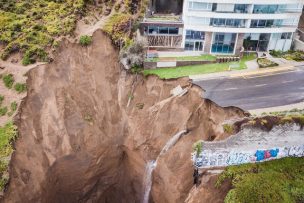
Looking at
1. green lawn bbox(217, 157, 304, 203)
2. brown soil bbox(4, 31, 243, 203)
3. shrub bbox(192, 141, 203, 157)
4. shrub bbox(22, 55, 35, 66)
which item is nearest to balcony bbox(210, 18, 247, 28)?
brown soil bbox(4, 31, 243, 203)

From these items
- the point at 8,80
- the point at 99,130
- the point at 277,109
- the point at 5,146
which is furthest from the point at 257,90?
the point at 8,80

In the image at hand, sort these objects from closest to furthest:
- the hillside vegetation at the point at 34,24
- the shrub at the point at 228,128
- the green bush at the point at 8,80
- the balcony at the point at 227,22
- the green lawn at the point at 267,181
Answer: the green lawn at the point at 267,181 < the shrub at the point at 228,128 < the green bush at the point at 8,80 < the hillside vegetation at the point at 34,24 < the balcony at the point at 227,22

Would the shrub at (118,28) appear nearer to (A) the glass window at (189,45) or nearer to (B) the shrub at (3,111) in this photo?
(A) the glass window at (189,45)

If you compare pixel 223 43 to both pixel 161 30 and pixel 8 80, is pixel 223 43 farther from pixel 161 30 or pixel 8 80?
pixel 8 80

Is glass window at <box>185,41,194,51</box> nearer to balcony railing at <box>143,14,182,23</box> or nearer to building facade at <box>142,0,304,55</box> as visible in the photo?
building facade at <box>142,0,304,55</box>

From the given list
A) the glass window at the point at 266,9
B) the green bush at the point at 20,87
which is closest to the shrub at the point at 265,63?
the glass window at the point at 266,9
